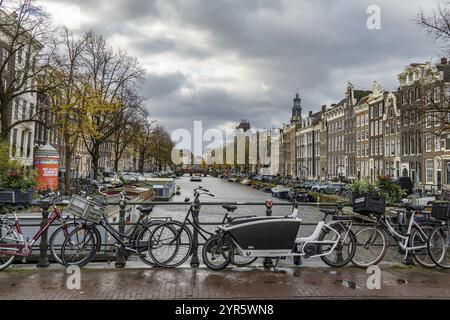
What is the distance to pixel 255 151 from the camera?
466 ft

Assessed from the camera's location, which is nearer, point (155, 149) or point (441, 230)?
point (441, 230)

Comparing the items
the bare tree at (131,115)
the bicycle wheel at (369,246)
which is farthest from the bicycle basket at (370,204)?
the bare tree at (131,115)

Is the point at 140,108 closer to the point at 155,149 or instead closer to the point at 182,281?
the point at 182,281

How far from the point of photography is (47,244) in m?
7.58

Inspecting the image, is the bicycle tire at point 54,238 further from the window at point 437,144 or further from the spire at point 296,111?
the spire at point 296,111

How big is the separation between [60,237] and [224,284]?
3285mm

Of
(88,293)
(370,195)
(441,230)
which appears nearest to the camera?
(88,293)

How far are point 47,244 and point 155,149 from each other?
239ft

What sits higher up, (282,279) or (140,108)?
(140,108)

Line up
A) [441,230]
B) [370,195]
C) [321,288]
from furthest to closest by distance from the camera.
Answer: [370,195], [441,230], [321,288]

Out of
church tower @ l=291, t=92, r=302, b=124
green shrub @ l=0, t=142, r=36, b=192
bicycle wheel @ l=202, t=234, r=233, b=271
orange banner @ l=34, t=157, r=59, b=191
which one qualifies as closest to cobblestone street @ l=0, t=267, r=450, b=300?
bicycle wheel @ l=202, t=234, r=233, b=271

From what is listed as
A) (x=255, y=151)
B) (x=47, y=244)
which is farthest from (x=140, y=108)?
(x=255, y=151)

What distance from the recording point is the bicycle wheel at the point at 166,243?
7547 millimetres

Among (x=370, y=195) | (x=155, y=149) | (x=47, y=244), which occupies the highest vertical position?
(x=155, y=149)
